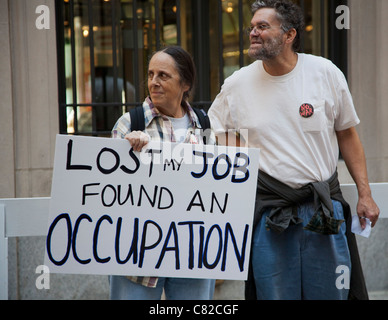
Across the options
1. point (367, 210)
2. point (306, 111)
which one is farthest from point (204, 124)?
point (367, 210)

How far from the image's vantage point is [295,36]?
10.0 ft

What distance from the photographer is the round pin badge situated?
288 cm

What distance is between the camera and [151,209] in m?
2.69

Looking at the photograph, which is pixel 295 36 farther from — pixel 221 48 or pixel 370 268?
pixel 370 268

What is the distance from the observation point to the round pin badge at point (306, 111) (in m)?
2.88

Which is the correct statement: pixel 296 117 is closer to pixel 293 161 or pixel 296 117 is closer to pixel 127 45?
pixel 293 161

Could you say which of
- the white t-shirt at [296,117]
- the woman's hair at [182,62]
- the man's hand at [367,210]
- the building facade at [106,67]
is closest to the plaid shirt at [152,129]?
the woman's hair at [182,62]

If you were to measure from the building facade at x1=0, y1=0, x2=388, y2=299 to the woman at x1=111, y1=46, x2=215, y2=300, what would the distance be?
2.67 meters

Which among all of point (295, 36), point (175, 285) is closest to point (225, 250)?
point (175, 285)

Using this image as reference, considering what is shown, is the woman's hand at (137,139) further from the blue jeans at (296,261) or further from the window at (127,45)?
the window at (127,45)

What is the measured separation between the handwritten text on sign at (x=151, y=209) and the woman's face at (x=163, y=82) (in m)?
0.21

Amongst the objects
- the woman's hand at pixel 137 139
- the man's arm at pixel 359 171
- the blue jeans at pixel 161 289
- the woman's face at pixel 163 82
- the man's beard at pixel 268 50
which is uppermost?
the man's beard at pixel 268 50

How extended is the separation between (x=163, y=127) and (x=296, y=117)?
67cm

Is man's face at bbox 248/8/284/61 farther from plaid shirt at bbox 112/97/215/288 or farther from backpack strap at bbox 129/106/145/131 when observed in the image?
backpack strap at bbox 129/106/145/131
